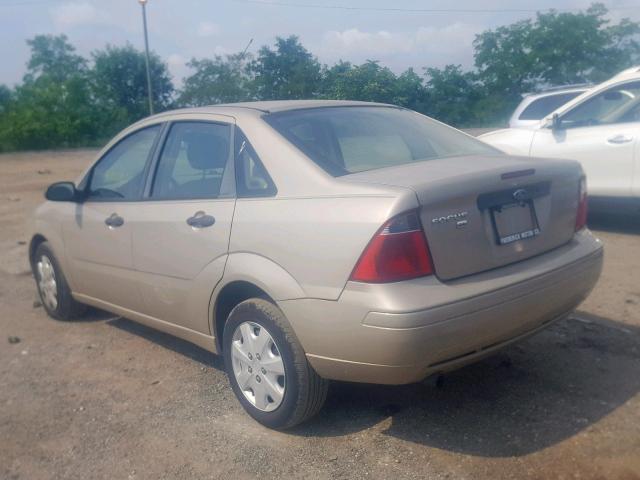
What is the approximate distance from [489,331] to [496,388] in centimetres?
94

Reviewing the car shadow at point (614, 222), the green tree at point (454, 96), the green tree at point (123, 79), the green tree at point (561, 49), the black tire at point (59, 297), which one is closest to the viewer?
the black tire at point (59, 297)

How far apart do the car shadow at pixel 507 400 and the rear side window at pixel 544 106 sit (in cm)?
798

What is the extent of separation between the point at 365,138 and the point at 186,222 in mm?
1159

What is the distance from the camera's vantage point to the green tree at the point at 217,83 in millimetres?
14062

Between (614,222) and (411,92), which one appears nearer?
(614,222)

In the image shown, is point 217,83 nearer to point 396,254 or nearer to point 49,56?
point 396,254

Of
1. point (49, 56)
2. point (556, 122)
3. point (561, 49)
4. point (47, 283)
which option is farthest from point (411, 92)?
point (49, 56)

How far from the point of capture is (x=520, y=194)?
360 cm

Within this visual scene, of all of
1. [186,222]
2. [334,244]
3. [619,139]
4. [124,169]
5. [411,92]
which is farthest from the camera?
[411,92]

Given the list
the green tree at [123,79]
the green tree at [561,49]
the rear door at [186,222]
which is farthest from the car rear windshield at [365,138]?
the green tree at [123,79]

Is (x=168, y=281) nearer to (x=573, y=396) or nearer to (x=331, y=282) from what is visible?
(x=331, y=282)

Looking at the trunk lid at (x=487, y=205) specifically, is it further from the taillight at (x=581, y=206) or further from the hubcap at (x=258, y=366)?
the hubcap at (x=258, y=366)

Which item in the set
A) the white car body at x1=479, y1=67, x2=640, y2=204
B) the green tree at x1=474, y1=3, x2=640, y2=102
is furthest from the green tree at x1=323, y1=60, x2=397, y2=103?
the green tree at x1=474, y1=3, x2=640, y2=102

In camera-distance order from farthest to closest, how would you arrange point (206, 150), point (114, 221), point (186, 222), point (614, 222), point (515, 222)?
point (614, 222) → point (114, 221) → point (206, 150) → point (186, 222) → point (515, 222)
